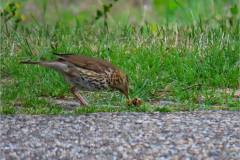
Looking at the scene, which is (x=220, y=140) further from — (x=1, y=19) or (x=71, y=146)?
(x=1, y=19)

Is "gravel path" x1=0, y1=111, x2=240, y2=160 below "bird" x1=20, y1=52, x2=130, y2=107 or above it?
below

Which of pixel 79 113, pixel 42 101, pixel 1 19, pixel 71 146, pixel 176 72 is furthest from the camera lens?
pixel 1 19

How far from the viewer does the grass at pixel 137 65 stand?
5805mm

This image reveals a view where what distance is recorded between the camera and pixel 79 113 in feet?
17.1

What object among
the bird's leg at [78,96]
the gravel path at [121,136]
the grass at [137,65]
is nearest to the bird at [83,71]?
the bird's leg at [78,96]

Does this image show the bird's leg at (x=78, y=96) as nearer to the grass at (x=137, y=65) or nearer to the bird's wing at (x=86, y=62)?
the grass at (x=137, y=65)

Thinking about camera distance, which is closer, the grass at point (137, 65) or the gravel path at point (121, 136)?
the gravel path at point (121, 136)

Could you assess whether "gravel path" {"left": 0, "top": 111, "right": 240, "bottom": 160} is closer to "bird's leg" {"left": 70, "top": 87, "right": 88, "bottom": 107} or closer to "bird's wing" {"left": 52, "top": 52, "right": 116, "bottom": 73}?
"bird's leg" {"left": 70, "top": 87, "right": 88, "bottom": 107}

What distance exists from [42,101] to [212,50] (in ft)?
9.84

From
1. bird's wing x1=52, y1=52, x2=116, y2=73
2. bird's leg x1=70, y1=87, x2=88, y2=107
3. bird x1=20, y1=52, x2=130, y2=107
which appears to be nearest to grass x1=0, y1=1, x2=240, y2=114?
bird's leg x1=70, y1=87, x2=88, y2=107

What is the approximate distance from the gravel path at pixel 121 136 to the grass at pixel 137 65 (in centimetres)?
33

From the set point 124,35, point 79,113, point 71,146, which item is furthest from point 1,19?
point 71,146

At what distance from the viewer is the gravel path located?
13.3ft

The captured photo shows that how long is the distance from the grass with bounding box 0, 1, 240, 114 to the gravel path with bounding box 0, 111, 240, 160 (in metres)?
0.33
